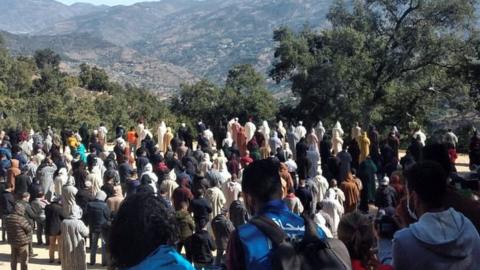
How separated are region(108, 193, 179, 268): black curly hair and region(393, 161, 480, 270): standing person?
1.29 m

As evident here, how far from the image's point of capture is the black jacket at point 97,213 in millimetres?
9461

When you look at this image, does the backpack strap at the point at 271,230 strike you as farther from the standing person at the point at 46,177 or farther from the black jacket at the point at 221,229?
the standing person at the point at 46,177

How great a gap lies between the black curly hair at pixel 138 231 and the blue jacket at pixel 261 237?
481mm

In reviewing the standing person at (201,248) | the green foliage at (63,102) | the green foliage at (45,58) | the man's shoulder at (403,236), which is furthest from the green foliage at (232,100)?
the green foliage at (45,58)

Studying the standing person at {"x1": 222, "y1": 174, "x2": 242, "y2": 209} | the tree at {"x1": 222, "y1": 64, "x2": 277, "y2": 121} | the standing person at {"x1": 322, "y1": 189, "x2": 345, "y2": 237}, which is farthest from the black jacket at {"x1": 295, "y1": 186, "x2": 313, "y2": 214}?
the tree at {"x1": 222, "y1": 64, "x2": 277, "y2": 121}

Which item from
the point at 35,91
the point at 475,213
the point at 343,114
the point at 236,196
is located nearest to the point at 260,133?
the point at 236,196

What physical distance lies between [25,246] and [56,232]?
925 mm

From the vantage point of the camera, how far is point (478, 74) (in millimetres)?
23875

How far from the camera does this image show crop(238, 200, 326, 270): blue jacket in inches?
112

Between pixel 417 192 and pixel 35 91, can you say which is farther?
pixel 35 91

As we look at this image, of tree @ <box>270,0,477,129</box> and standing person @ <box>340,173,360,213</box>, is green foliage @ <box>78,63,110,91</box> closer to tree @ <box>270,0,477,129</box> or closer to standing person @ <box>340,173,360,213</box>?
tree @ <box>270,0,477,129</box>

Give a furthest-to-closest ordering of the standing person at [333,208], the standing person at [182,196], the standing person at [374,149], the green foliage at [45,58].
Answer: the green foliage at [45,58] → the standing person at [374,149] → the standing person at [182,196] → the standing person at [333,208]

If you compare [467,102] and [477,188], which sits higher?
[477,188]

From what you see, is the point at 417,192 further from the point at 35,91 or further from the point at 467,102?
the point at 35,91
